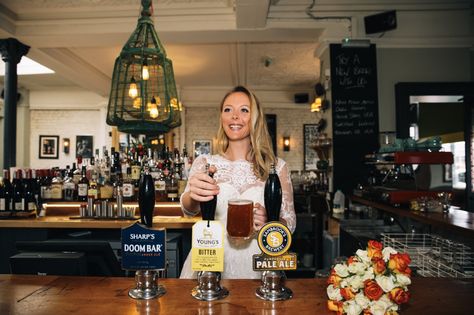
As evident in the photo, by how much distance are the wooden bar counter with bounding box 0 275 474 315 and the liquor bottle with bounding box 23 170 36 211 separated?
2084 millimetres

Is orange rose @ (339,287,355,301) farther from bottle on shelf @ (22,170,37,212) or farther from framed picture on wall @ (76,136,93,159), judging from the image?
framed picture on wall @ (76,136,93,159)

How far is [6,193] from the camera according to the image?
3150 mm

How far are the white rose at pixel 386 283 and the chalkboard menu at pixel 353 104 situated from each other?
3353mm

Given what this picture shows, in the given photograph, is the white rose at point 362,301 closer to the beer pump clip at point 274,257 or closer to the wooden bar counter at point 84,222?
the beer pump clip at point 274,257

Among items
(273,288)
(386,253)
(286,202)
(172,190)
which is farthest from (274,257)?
(172,190)

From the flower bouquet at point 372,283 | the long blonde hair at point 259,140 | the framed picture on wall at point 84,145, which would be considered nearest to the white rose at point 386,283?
the flower bouquet at point 372,283

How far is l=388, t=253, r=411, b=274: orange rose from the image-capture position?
3.06 feet

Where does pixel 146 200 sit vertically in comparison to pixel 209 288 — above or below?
above

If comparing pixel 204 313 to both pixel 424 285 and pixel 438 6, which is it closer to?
pixel 424 285

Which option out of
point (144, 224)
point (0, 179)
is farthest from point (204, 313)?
point (0, 179)

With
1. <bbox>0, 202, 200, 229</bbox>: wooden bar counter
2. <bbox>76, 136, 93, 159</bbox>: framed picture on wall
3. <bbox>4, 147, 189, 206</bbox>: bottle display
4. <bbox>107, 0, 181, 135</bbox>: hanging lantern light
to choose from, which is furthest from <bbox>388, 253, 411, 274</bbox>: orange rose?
<bbox>76, 136, 93, 159</bbox>: framed picture on wall

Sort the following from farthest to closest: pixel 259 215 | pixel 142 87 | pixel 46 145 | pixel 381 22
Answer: pixel 46 145 → pixel 381 22 → pixel 142 87 → pixel 259 215

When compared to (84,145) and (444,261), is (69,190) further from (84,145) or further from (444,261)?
(84,145)

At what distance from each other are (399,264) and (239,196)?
86 centimetres
